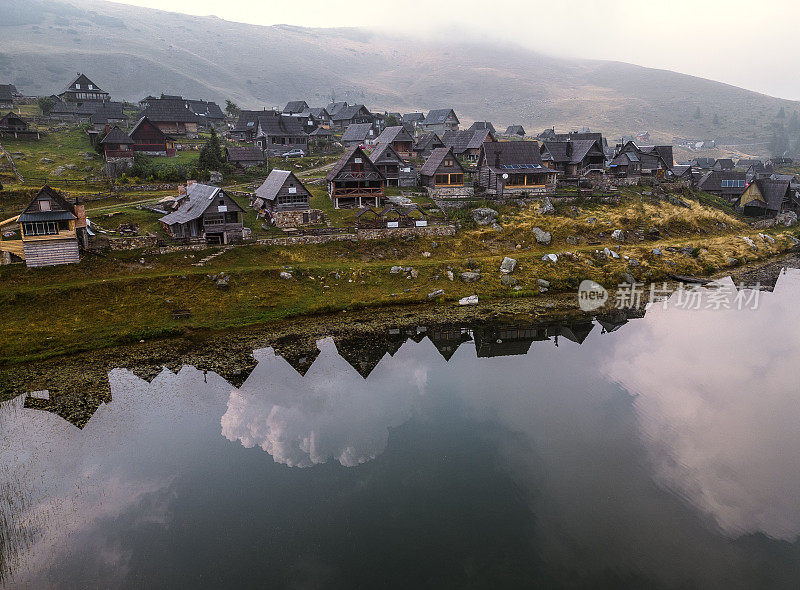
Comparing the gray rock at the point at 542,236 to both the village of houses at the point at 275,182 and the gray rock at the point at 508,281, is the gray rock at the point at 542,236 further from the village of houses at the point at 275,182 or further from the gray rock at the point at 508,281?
the gray rock at the point at 508,281

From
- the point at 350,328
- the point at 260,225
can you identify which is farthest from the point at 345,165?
the point at 350,328

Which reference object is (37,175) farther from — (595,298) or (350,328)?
(595,298)

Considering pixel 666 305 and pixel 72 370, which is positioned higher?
pixel 666 305

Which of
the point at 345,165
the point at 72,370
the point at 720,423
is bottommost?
the point at 72,370

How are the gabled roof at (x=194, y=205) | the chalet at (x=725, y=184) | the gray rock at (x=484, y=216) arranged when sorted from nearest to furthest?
1. the gabled roof at (x=194, y=205)
2. the gray rock at (x=484, y=216)
3. the chalet at (x=725, y=184)

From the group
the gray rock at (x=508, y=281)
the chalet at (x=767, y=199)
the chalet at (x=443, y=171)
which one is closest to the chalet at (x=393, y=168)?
the chalet at (x=443, y=171)

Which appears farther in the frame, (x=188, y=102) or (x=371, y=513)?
(x=188, y=102)
